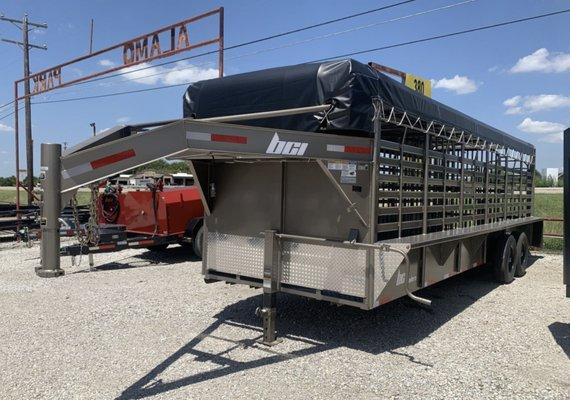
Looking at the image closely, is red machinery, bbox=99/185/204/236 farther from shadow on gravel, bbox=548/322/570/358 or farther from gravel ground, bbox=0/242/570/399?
shadow on gravel, bbox=548/322/570/358

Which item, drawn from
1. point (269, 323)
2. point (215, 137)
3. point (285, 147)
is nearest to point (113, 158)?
point (215, 137)

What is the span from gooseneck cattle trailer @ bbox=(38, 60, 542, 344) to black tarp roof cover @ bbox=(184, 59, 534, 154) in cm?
1

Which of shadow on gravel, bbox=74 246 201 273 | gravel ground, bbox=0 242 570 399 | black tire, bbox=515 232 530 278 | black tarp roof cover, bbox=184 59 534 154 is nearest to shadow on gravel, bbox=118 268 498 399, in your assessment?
gravel ground, bbox=0 242 570 399

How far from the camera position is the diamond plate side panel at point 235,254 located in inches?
223

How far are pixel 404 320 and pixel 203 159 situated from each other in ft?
10.1

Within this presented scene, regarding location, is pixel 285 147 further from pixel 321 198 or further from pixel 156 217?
pixel 156 217

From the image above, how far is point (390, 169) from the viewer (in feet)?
17.6

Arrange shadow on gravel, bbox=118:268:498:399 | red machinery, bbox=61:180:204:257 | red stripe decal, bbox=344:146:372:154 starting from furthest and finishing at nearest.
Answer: red machinery, bbox=61:180:204:257 → red stripe decal, bbox=344:146:372:154 → shadow on gravel, bbox=118:268:498:399

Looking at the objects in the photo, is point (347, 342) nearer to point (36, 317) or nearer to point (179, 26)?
point (36, 317)

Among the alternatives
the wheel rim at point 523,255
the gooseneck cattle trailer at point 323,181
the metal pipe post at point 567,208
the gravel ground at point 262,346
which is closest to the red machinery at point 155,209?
the gravel ground at point 262,346

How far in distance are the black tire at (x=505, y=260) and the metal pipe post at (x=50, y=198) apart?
6.87 meters

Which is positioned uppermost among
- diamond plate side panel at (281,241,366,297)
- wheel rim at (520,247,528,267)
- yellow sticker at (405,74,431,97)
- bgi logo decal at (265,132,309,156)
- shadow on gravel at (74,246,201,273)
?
yellow sticker at (405,74,431,97)

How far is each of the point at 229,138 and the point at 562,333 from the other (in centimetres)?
452

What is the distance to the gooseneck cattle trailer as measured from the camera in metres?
4.71
